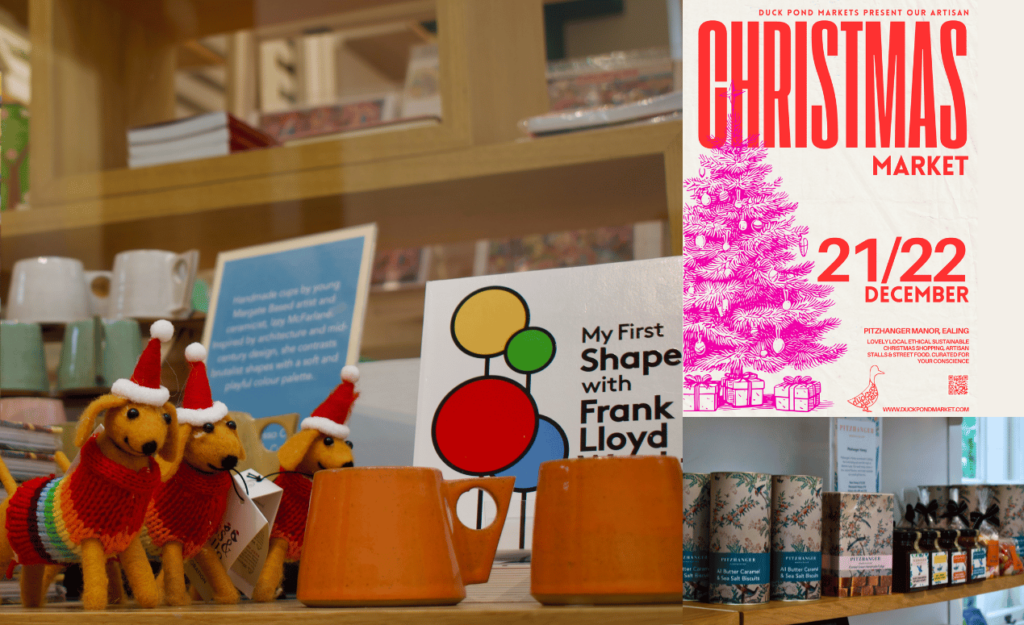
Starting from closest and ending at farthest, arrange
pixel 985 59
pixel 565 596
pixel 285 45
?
pixel 565 596 < pixel 985 59 < pixel 285 45

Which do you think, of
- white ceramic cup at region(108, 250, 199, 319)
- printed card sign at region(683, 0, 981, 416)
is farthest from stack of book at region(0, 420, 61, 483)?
printed card sign at region(683, 0, 981, 416)

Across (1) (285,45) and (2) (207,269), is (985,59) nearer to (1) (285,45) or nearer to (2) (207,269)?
(2) (207,269)

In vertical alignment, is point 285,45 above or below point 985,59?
above

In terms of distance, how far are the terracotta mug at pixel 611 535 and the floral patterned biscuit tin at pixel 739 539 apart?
235 millimetres

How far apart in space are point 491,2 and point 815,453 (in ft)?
1.97

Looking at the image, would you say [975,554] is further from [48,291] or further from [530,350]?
[48,291]

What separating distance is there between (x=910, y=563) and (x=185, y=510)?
0.81 m

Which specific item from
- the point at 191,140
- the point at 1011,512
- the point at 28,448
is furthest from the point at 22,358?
the point at 1011,512

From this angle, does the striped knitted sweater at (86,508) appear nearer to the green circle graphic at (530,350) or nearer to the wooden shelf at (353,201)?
the green circle graphic at (530,350)

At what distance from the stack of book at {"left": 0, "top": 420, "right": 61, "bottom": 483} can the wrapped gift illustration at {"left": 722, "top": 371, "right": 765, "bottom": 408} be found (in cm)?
55

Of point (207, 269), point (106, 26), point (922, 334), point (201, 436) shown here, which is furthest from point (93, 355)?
point (922, 334)

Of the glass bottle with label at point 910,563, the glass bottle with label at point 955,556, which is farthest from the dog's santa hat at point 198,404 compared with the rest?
the glass bottle with label at point 955,556

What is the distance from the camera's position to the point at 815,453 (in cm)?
95

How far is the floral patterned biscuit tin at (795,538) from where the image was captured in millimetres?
783
